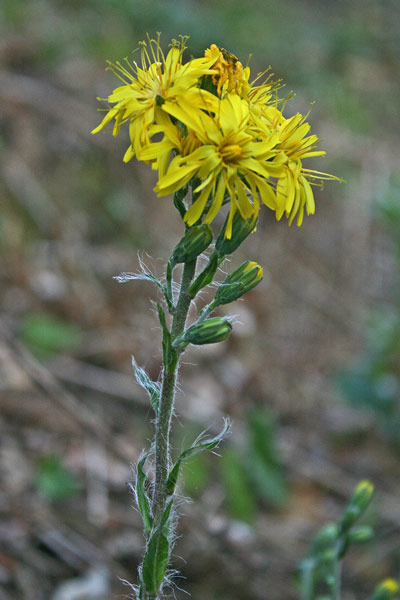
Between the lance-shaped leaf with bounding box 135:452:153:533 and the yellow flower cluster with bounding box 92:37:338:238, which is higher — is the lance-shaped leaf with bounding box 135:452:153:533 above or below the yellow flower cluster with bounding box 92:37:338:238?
below

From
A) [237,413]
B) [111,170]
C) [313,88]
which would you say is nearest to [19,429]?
[237,413]

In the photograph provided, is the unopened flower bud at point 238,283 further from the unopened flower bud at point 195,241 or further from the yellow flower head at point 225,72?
the yellow flower head at point 225,72

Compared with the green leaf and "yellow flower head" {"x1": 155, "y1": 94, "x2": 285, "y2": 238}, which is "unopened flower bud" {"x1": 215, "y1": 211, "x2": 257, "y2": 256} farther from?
the green leaf

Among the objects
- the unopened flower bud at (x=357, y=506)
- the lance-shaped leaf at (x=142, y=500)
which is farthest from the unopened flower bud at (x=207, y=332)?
the unopened flower bud at (x=357, y=506)

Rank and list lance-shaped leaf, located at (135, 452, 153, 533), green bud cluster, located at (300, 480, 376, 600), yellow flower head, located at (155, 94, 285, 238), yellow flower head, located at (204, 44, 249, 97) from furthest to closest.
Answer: green bud cluster, located at (300, 480, 376, 600) < lance-shaped leaf, located at (135, 452, 153, 533) < yellow flower head, located at (204, 44, 249, 97) < yellow flower head, located at (155, 94, 285, 238)

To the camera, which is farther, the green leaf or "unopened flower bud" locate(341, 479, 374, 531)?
the green leaf

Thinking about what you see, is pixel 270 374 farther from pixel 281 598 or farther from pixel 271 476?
pixel 281 598

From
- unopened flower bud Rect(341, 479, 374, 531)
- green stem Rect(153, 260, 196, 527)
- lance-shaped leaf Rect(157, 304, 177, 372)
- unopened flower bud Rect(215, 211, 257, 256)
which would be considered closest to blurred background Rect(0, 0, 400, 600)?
green stem Rect(153, 260, 196, 527)
